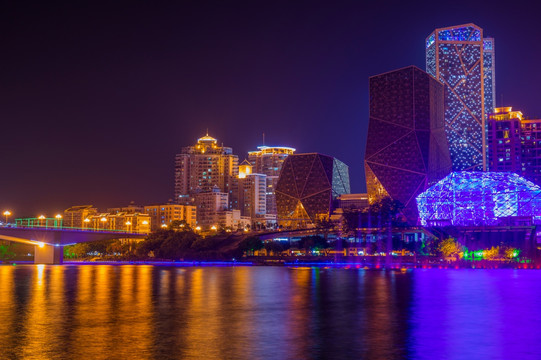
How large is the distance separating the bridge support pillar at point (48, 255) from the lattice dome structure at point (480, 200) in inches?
3253

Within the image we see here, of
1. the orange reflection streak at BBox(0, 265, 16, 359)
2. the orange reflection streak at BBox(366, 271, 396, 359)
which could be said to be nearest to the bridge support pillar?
the orange reflection streak at BBox(0, 265, 16, 359)

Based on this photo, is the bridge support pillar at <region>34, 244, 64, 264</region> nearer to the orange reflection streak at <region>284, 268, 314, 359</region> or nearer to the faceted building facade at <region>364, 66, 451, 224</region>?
the orange reflection streak at <region>284, 268, 314, 359</region>

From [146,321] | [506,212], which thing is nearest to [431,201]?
[506,212]

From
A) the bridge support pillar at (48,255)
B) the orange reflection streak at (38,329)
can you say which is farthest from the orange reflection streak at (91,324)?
the bridge support pillar at (48,255)

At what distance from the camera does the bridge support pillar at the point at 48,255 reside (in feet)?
442

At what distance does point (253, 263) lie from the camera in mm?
131000

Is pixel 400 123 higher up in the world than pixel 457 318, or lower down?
higher up

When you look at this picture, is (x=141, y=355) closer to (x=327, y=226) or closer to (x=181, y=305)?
(x=181, y=305)

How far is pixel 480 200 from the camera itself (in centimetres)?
15175

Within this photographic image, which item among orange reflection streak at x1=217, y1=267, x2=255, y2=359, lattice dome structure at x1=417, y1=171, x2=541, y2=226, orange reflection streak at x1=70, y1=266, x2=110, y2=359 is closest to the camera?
orange reflection streak at x1=70, y1=266, x2=110, y2=359

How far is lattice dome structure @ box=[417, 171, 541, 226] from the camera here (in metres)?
146

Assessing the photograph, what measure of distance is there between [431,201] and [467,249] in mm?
28046

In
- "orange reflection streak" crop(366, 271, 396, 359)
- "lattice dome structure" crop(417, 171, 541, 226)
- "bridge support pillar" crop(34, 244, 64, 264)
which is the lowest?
"bridge support pillar" crop(34, 244, 64, 264)

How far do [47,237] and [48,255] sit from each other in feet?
18.8
